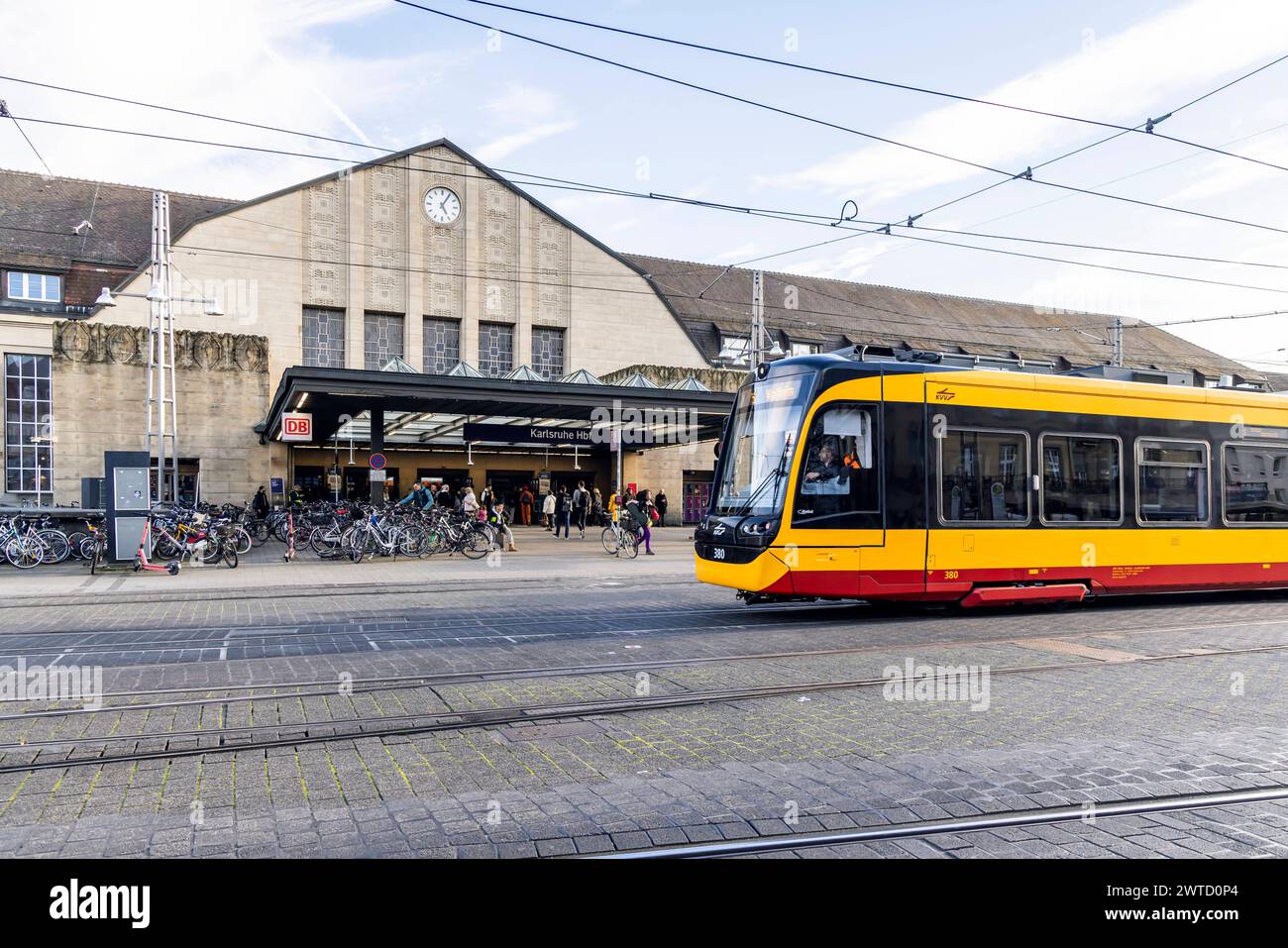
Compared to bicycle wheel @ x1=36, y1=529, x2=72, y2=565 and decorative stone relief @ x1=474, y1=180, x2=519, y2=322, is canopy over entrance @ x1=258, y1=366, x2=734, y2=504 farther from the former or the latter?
decorative stone relief @ x1=474, y1=180, x2=519, y2=322

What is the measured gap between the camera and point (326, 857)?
12.0 feet

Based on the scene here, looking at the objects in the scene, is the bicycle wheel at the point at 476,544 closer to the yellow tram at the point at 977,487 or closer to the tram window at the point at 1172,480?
the yellow tram at the point at 977,487

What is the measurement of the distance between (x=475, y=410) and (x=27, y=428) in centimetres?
1755

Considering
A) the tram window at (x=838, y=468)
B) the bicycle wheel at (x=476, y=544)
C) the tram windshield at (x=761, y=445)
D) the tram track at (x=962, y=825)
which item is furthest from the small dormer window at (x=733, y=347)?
the tram track at (x=962, y=825)

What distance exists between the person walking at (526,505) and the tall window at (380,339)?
763 cm

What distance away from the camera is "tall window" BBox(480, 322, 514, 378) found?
1555 inches

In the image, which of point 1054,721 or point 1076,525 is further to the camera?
point 1076,525

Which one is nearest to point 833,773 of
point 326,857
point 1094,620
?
point 326,857

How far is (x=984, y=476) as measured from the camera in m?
11.2

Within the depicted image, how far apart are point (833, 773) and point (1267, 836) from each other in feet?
6.27

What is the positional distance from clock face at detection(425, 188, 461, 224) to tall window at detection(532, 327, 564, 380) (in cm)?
585

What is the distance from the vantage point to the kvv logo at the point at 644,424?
28.0 m
